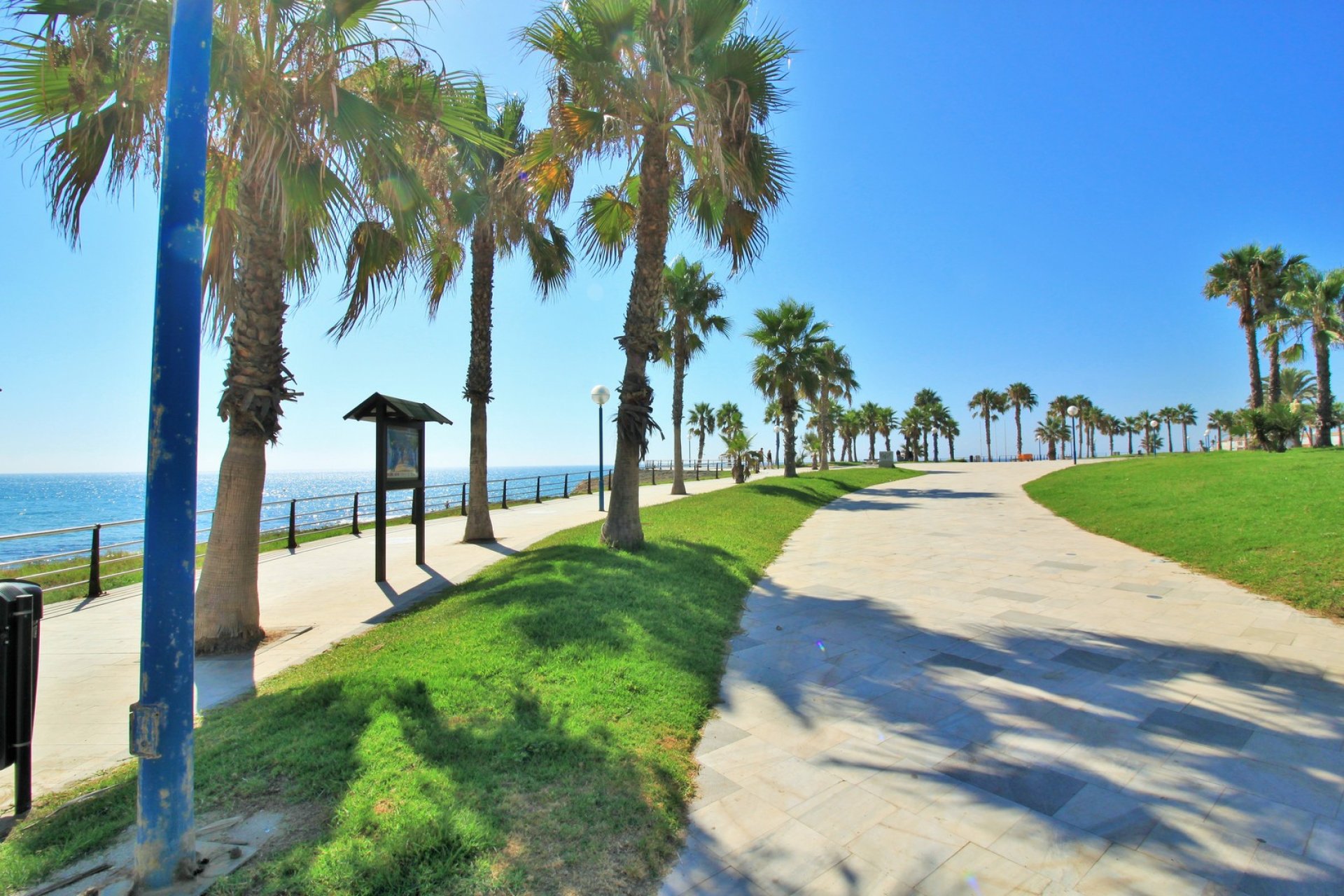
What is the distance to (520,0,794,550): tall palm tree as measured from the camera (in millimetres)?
7719

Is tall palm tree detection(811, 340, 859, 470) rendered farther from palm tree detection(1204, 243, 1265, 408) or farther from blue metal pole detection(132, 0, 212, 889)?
blue metal pole detection(132, 0, 212, 889)

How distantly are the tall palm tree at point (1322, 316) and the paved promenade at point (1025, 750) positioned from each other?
3234cm

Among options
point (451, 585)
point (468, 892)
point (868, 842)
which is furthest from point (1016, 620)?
point (451, 585)

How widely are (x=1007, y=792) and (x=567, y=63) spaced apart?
9.03 metres

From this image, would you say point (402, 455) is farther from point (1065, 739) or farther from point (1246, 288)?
point (1246, 288)

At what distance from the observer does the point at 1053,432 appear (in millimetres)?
91938

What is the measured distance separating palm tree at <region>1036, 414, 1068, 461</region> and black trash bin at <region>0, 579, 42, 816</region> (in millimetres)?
96955

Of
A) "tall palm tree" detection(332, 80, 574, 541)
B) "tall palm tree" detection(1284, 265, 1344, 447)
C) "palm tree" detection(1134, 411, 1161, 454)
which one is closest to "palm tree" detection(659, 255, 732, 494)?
"tall palm tree" detection(332, 80, 574, 541)

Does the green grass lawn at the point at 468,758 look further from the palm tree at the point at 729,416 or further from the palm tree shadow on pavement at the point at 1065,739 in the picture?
the palm tree at the point at 729,416

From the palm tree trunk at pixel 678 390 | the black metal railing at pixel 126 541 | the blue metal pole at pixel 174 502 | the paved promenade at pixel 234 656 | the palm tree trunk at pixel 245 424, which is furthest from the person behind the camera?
the palm tree trunk at pixel 678 390

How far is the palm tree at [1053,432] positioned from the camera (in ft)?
288

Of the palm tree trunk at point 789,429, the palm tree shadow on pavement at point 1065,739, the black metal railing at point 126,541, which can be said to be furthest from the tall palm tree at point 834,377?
the palm tree shadow on pavement at point 1065,739

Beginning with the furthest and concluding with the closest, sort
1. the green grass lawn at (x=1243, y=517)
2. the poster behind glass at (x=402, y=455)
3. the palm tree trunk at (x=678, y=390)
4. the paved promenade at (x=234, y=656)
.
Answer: the palm tree trunk at (x=678, y=390)
the poster behind glass at (x=402, y=455)
the green grass lawn at (x=1243, y=517)
the paved promenade at (x=234, y=656)

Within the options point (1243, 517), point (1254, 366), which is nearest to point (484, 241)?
point (1243, 517)
